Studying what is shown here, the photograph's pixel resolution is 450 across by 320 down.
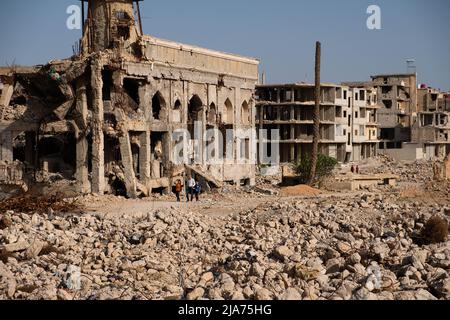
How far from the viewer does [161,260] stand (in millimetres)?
18812

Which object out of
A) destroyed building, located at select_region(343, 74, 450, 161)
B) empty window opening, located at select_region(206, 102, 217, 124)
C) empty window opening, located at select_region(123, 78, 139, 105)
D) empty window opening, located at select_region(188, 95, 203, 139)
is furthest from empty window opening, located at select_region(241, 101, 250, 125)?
destroyed building, located at select_region(343, 74, 450, 161)

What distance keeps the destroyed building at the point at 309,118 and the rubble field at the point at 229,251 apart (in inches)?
1395

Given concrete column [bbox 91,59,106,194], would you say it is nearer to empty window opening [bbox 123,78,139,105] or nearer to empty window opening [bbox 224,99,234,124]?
empty window opening [bbox 123,78,139,105]

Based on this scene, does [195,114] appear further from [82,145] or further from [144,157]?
[82,145]

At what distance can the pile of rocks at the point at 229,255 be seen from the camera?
Answer: 15.9m

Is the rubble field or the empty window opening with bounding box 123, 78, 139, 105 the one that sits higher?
the empty window opening with bounding box 123, 78, 139, 105

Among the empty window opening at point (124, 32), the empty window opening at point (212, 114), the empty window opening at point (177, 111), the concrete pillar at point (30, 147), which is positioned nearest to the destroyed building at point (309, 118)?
the empty window opening at point (212, 114)

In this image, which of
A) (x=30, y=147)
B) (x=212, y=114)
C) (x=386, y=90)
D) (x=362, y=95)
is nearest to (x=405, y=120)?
(x=386, y=90)

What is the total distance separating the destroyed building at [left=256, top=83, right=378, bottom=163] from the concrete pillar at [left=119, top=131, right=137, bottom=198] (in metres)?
30.4

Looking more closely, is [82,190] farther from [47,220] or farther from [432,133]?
[432,133]

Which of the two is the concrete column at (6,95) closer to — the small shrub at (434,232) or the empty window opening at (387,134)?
the small shrub at (434,232)

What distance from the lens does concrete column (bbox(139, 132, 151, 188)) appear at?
31.1 metres

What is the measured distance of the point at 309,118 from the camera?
6266 cm

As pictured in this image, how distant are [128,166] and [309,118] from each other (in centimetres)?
3469
